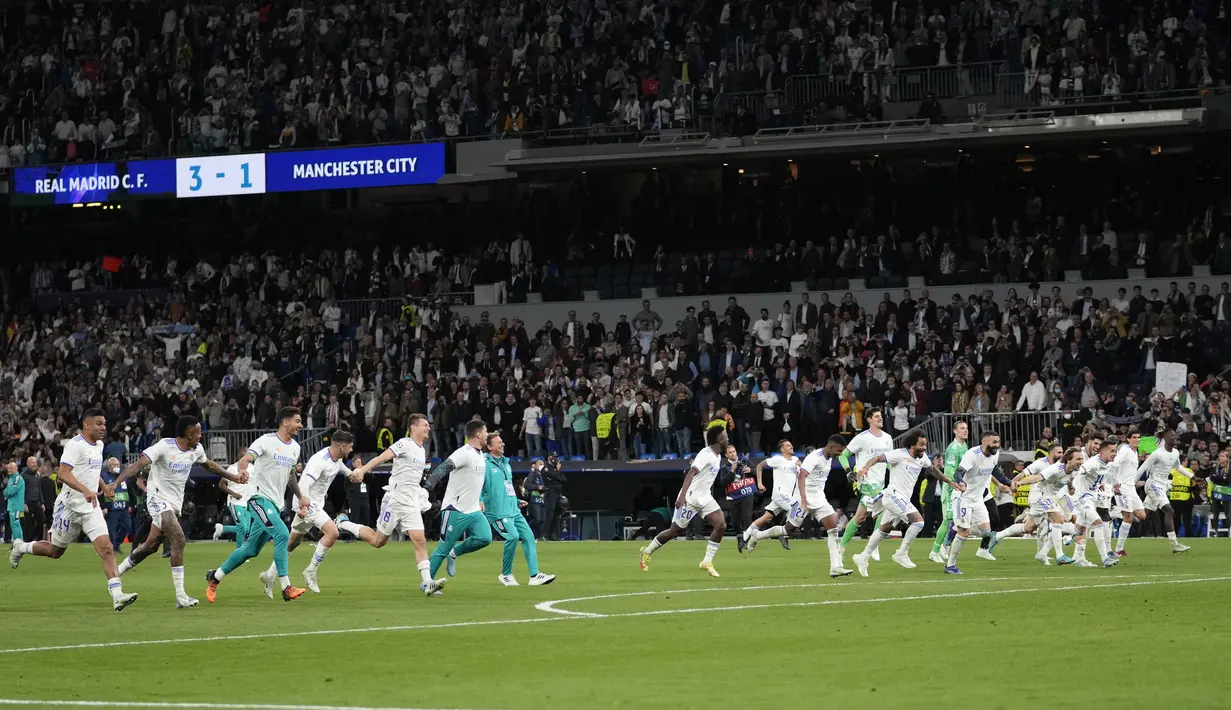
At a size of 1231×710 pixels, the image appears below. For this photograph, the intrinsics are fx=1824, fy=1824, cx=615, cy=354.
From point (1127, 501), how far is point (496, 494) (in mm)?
11632

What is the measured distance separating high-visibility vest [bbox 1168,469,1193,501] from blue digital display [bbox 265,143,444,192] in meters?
22.5

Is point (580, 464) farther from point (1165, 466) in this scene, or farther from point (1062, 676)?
point (1062, 676)

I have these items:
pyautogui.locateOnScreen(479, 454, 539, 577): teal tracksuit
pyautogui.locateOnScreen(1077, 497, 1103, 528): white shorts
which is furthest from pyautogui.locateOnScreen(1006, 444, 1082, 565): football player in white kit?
pyautogui.locateOnScreen(479, 454, 539, 577): teal tracksuit

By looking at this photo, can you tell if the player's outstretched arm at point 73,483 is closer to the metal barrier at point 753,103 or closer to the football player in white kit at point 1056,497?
the football player in white kit at point 1056,497

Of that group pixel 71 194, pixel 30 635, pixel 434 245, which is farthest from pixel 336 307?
pixel 30 635

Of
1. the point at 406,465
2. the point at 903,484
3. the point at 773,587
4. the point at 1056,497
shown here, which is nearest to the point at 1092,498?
the point at 1056,497

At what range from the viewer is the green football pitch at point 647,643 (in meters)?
11.6

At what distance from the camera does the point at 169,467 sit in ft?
64.5

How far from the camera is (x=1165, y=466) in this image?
3241 centimetres

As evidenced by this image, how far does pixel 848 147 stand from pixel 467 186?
561 inches

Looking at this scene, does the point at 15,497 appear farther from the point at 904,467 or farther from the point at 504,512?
the point at 904,467

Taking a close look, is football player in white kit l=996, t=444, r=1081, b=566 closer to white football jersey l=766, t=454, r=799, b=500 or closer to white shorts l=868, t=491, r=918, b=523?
white shorts l=868, t=491, r=918, b=523

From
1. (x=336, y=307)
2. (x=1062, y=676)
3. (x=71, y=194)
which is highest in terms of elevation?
(x=71, y=194)

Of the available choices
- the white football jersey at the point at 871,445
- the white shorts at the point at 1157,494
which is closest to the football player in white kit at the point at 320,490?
the white football jersey at the point at 871,445
